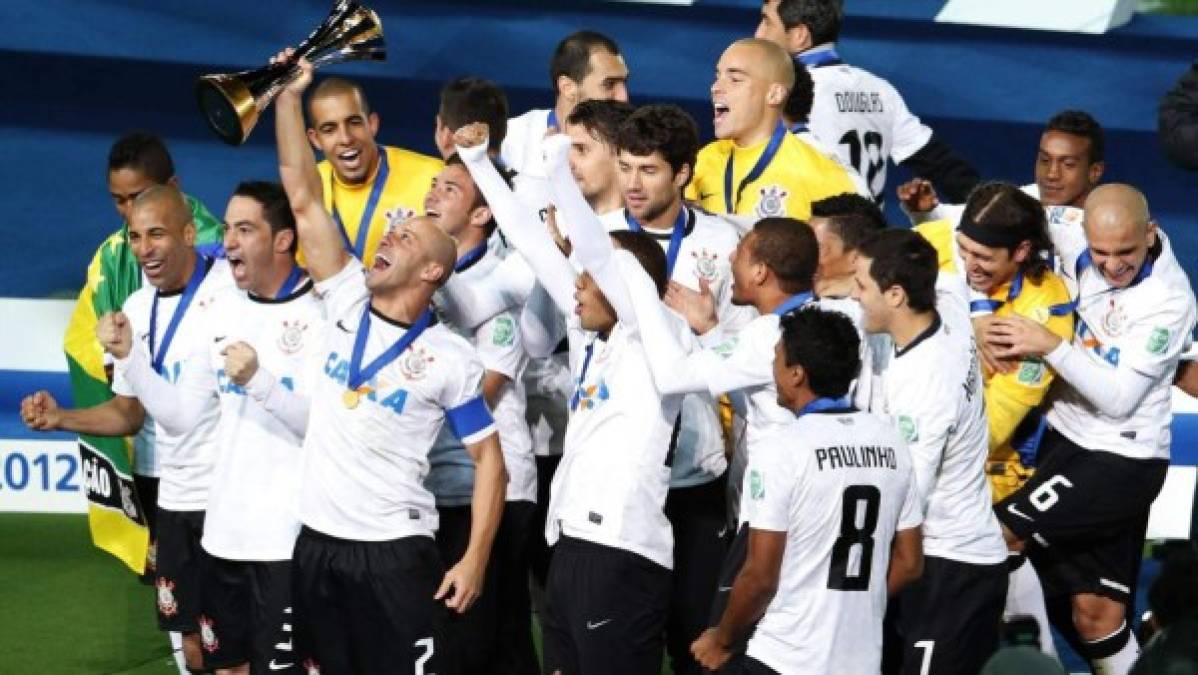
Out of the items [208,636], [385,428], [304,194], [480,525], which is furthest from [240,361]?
[208,636]

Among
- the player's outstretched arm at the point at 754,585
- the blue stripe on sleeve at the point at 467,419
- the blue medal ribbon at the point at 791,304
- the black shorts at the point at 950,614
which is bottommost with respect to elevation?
the black shorts at the point at 950,614

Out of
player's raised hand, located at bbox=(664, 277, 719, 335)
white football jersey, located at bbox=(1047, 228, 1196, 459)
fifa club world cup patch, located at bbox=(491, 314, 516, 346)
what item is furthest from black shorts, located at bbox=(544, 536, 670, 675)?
white football jersey, located at bbox=(1047, 228, 1196, 459)

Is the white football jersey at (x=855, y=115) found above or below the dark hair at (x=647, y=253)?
above

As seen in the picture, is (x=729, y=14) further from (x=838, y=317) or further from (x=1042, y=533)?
(x=838, y=317)

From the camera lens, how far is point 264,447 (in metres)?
6.80

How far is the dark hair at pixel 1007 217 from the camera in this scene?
6.68m

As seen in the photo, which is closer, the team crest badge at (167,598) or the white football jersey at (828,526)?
the white football jersey at (828,526)

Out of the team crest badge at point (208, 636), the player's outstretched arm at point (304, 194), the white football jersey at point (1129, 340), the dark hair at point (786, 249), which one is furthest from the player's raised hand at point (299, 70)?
the white football jersey at point (1129, 340)

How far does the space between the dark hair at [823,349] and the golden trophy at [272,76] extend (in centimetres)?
174

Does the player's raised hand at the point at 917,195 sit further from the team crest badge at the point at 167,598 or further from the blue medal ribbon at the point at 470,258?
the team crest badge at the point at 167,598

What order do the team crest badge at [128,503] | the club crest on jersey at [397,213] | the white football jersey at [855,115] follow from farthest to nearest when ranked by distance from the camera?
1. the white football jersey at [855,115]
2. the team crest badge at [128,503]
3. the club crest on jersey at [397,213]

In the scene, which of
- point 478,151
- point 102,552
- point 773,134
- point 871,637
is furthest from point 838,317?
point 102,552

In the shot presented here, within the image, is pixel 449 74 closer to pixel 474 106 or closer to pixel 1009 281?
pixel 474 106

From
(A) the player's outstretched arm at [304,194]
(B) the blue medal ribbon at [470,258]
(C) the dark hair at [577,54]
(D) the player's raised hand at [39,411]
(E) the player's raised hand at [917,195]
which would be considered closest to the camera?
(A) the player's outstretched arm at [304,194]
